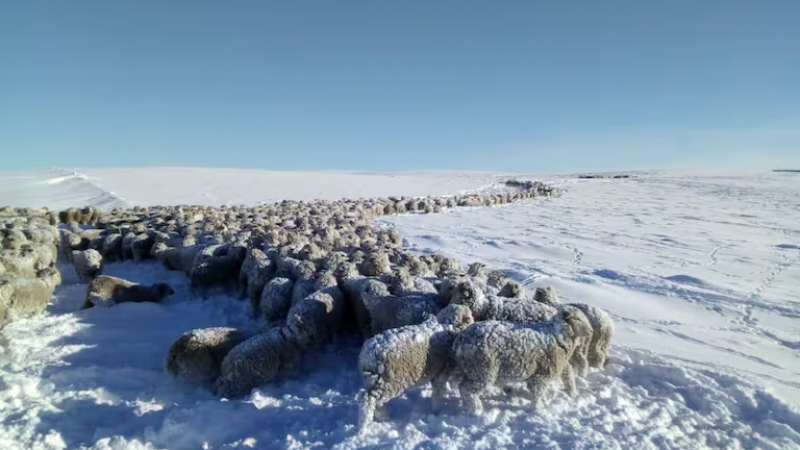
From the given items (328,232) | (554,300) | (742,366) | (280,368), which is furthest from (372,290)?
(328,232)

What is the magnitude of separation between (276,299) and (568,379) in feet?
10.6

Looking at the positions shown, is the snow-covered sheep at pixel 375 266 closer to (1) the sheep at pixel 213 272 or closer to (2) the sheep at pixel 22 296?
(1) the sheep at pixel 213 272

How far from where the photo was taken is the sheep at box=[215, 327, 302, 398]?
4242 millimetres

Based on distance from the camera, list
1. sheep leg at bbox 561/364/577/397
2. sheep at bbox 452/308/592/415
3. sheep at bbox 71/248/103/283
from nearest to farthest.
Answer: sheep at bbox 452/308/592/415, sheep leg at bbox 561/364/577/397, sheep at bbox 71/248/103/283

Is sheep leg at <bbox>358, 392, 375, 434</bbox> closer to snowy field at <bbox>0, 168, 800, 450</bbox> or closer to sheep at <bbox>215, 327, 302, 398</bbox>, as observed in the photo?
snowy field at <bbox>0, 168, 800, 450</bbox>

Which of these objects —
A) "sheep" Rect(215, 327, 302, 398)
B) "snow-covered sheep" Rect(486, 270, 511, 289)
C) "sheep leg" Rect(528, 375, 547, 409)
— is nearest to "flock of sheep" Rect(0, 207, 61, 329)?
"sheep" Rect(215, 327, 302, 398)

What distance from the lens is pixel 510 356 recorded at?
12.4ft

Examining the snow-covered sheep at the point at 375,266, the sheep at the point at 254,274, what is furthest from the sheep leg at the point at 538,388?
the sheep at the point at 254,274

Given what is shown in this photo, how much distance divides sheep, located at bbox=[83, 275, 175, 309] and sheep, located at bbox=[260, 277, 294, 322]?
81.7 inches

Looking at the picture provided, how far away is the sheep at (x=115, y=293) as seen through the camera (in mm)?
6570

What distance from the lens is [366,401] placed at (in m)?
3.65

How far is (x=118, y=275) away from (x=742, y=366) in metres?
8.85

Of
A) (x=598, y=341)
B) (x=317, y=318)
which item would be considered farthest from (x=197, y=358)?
(x=598, y=341)

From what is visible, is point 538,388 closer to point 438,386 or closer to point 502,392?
point 502,392
